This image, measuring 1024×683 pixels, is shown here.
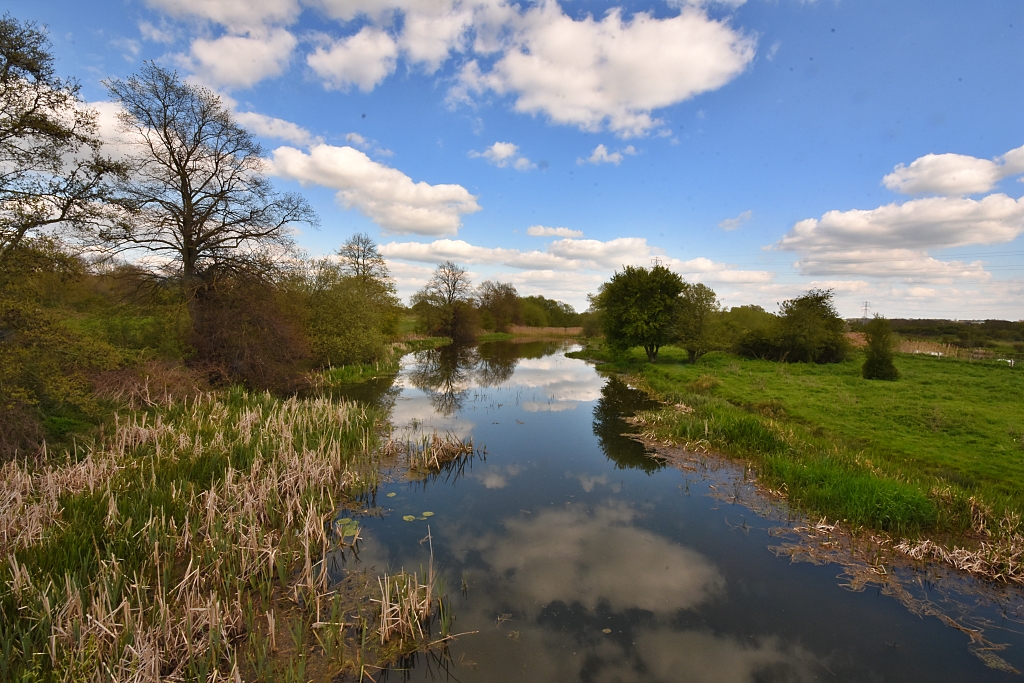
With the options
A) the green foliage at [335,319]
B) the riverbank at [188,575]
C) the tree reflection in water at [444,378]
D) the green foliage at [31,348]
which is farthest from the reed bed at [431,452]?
the green foliage at [335,319]

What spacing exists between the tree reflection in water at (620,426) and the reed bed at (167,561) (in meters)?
6.86

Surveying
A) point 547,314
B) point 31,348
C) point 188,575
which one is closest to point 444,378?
point 31,348

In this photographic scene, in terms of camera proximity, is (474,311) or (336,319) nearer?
(336,319)

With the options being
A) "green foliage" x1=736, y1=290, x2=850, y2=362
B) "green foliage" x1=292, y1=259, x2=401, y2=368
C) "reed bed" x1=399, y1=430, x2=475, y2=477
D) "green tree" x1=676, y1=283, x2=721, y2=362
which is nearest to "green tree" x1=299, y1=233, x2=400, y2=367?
"green foliage" x1=292, y1=259, x2=401, y2=368

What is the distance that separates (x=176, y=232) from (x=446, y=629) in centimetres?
2067

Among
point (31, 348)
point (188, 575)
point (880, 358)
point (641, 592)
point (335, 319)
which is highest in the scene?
point (335, 319)

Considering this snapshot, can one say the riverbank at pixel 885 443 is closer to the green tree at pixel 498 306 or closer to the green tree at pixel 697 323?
the green tree at pixel 697 323

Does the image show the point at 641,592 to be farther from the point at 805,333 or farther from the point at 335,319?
the point at 805,333

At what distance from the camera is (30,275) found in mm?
9117

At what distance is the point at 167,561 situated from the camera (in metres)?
5.77

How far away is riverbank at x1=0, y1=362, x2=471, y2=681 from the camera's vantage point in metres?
4.45

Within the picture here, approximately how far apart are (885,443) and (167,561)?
16047 millimetres

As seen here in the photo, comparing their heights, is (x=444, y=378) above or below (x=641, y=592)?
above

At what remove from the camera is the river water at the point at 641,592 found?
5250mm
